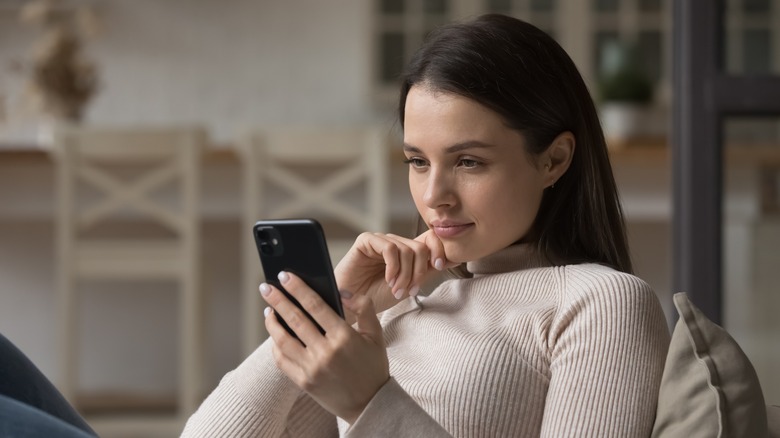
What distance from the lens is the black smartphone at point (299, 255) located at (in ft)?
3.00

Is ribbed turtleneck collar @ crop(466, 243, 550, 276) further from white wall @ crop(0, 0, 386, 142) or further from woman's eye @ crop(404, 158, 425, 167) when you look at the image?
white wall @ crop(0, 0, 386, 142)

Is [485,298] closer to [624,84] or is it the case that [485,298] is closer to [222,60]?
[624,84]

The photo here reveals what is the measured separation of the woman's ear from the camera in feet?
3.54

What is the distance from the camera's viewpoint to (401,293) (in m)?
1.10

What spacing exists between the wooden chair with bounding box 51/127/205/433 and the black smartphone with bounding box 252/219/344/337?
2.44 m

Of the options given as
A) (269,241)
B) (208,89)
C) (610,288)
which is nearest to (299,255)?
(269,241)

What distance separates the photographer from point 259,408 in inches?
45.0

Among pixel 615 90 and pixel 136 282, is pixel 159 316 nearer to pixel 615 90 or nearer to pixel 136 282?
pixel 136 282

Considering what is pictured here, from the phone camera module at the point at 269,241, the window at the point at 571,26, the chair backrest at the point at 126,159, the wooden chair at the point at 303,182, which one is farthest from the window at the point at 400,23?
the phone camera module at the point at 269,241

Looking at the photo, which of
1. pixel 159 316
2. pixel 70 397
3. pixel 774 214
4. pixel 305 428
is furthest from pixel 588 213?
pixel 159 316

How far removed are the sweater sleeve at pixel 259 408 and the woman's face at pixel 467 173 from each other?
0.23 m

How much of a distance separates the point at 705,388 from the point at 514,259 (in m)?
0.29

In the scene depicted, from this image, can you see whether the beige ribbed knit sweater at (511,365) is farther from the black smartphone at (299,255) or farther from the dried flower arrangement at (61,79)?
the dried flower arrangement at (61,79)

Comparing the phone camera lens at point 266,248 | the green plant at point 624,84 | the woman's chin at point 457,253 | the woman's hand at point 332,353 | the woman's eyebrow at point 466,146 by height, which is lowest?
the green plant at point 624,84
